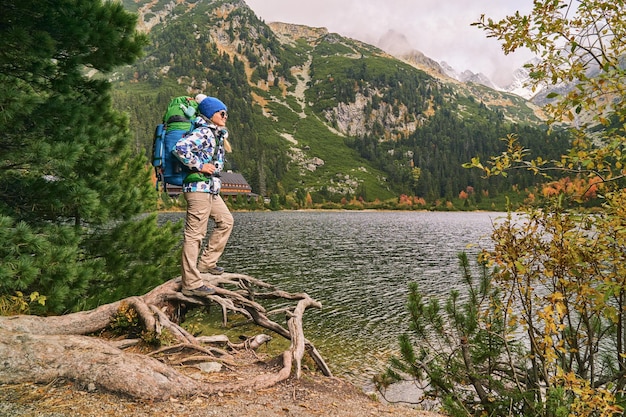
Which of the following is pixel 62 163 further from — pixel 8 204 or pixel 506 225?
pixel 506 225

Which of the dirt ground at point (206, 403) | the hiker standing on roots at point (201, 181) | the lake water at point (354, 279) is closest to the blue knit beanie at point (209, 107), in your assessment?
the hiker standing on roots at point (201, 181)

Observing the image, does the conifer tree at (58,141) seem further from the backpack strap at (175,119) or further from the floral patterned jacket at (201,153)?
the floral patterned jacket at (201,153)

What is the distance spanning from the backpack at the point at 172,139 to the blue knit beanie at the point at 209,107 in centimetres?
20

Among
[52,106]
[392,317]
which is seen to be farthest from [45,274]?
[392,317]

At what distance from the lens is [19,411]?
396 cm

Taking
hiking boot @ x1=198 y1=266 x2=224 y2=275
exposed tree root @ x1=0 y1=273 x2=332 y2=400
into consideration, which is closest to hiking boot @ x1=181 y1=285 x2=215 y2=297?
exposed tree root @ x1=0 y1=273 x2=332 y2=400

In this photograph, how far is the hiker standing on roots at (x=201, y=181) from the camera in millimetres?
6730

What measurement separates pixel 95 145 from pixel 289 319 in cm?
593

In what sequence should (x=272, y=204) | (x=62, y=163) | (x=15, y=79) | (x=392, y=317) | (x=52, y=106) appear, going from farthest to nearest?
1. (x=272, y=204)
2. (x=392, y=317)
3. (x=15, y=79)
4. (x=52, y=106)
5. (x=62, y=163)

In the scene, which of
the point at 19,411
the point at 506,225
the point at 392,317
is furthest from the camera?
the point at 392,317

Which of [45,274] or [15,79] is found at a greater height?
[15,79]

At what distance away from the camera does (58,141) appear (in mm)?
8078

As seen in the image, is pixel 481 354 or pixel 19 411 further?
pixel 481 354

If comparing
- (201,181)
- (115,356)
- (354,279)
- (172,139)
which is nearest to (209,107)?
(172,139)
